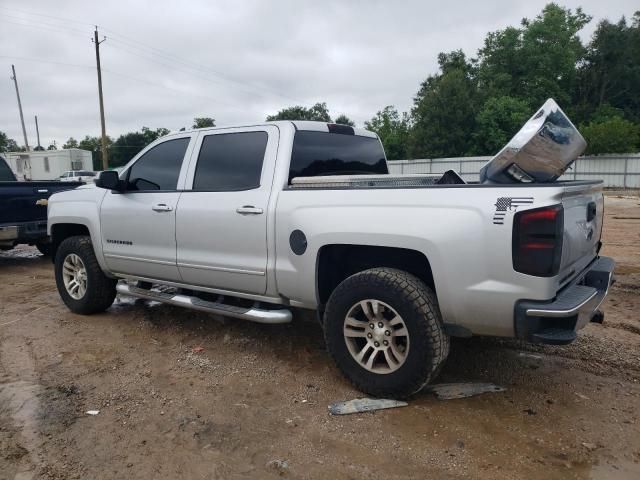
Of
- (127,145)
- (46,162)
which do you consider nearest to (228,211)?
(46,162)

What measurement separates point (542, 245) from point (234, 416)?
2.21m

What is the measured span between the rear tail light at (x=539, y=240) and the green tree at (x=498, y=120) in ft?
112

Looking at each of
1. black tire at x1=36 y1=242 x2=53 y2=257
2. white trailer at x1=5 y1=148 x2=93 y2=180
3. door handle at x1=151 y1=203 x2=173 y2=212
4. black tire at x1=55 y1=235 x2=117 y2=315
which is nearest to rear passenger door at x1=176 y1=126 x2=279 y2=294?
door handle at x1=151 y1=203 x2=173 y2=212

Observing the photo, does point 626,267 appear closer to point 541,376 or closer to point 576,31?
point 541,376

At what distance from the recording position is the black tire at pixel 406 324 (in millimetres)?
3258

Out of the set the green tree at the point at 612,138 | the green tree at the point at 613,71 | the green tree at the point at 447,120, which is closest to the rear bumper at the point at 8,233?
the green tree at the point at 612,138

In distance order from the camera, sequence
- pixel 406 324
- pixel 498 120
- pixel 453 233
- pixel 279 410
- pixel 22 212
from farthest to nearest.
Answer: pixel 498 120, pixel 22 212, pixel 279 410, pixel 406 324, pixel 453 233

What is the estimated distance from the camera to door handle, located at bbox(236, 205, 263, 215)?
402 centimetres

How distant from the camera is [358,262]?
12.8ft

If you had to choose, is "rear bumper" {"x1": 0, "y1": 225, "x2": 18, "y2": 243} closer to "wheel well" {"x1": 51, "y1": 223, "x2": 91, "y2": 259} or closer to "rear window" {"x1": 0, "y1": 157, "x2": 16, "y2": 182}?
"rear window" {"x1": 0, "y1": 157, "x2": 16, "y2": 182}

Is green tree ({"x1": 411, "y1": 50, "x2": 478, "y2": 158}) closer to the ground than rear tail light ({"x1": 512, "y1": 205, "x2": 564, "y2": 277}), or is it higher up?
higher up

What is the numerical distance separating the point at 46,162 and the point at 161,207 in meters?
41.1

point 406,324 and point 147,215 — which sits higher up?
point 147,215

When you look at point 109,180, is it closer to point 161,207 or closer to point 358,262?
point 161,207
